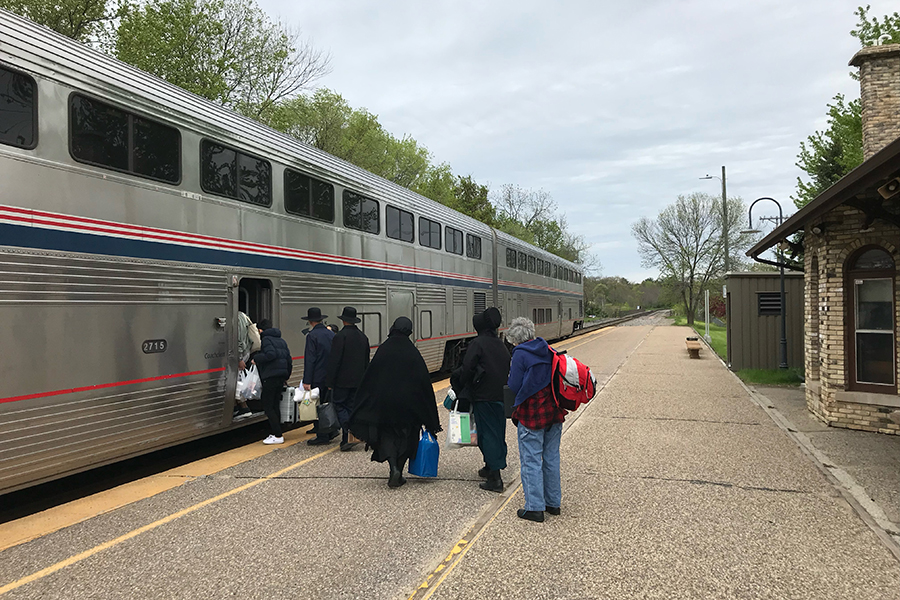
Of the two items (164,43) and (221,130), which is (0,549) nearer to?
(221,130)

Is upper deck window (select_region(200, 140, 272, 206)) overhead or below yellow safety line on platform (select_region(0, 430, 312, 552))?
overhead

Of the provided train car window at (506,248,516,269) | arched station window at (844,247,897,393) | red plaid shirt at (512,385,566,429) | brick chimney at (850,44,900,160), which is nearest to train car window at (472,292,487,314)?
train car window at (506,248,516,269)

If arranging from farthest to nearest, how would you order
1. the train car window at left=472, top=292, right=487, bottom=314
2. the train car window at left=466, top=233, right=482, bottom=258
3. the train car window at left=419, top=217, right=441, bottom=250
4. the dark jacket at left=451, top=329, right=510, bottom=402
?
the train car window at left=472, top=292, right=487, bottom=314 < the train car window at left=466, top=233, right=482, bottom=258 < the train car window at left=419, top=217, right=441, bottom=250 < the dark jacket at left=451, top=329, right=510, bottom=402

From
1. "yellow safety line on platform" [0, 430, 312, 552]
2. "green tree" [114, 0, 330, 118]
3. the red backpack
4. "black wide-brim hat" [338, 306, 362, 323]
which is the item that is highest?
"green tree" [114, 0, 330, 118]

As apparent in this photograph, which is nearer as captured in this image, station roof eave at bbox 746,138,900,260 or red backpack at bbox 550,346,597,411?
red backpack at bbox 550,346,597,411

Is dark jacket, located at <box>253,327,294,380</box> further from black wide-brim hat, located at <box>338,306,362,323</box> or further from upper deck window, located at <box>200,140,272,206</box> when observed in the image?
upper deck window, located at <box>200,140,272,206</box>

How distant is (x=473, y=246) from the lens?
15273mm

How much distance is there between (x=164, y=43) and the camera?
2070 cm

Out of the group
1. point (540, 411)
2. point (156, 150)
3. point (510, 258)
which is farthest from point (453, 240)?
point (540, 411)

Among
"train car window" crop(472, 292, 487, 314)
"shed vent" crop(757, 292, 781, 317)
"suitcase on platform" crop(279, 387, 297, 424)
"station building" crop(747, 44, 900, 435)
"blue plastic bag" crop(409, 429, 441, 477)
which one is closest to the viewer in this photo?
"blue plastic bag" crop(409, 429, 441, 477)

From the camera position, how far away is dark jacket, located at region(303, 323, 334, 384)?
6.95 m

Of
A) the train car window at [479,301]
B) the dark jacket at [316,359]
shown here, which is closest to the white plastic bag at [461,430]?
the dark jacket at [316,359]

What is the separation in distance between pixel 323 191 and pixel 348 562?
19.4 ft

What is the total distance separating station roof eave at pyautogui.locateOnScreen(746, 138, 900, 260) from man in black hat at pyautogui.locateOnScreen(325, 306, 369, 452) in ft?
18.2
